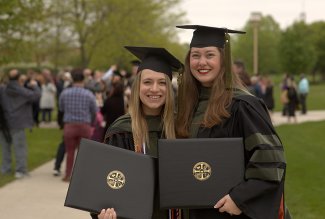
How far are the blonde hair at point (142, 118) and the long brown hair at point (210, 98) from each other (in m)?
0.05

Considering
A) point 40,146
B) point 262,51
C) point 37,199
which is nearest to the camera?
point 37,199

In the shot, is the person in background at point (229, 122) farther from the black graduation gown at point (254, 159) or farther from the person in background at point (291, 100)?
the person in background at point (291, 100)

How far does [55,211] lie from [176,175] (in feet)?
15.1

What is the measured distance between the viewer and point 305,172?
32.6ft

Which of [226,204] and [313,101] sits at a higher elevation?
[226,204]

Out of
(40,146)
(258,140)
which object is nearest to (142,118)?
(258,140)

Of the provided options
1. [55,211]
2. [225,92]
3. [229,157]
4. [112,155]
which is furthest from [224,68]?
[55,211]

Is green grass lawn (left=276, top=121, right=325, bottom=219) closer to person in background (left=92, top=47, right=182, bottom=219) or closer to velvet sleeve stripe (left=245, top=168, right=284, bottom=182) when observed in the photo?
person in background (left=92, top=47, right=182, bottom=219)

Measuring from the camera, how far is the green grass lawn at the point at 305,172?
732cm

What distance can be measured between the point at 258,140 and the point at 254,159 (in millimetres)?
104

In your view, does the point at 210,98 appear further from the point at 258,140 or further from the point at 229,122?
the point at 258,140

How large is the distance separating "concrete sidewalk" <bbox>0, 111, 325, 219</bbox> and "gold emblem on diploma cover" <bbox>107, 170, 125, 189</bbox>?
13.4 feet

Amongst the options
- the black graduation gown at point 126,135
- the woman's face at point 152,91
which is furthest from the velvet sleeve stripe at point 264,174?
the woman's face at point 152,91

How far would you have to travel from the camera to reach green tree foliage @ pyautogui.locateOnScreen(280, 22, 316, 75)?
225 ft
